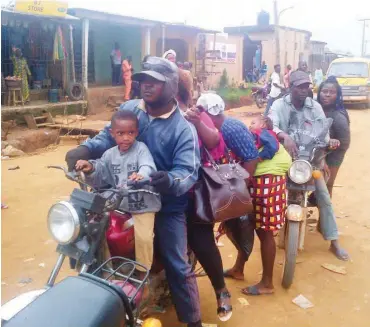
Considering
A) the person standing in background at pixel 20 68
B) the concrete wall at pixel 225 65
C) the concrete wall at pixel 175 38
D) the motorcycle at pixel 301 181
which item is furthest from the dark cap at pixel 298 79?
the concrete wall at pixel 225 65

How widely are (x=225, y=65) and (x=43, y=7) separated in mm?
11387

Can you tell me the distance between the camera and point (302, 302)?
3.50 m

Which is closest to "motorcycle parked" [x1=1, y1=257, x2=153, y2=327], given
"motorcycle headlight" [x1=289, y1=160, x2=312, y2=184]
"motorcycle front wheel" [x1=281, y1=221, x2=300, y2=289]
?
"motorcycle front wheel" [x1=281, y1=221, x2=300, y2=289]

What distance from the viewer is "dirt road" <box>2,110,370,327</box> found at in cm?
331

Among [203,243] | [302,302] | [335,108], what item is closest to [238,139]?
[203,243]

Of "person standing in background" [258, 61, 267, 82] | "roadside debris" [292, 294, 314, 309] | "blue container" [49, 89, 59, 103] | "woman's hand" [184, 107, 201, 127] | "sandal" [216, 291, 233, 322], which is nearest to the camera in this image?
"woman's hand" [184, 107, 201, 127]

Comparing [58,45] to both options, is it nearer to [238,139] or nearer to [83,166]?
[238,139]

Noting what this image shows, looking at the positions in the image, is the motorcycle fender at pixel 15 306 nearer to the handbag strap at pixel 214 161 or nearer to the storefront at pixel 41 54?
the handbag strap at pixel 214 161

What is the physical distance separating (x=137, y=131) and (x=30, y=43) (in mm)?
12608

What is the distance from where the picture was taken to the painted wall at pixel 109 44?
1633cm

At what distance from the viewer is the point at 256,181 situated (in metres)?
3.39

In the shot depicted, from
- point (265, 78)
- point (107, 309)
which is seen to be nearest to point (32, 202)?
point (107, 309)

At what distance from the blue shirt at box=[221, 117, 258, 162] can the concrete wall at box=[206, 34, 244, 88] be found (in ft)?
57.6

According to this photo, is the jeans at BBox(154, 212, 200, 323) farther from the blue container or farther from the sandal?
the blue container
